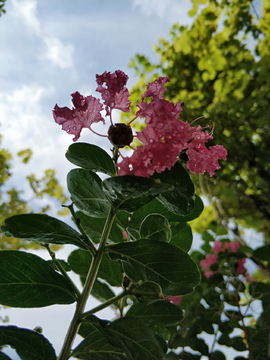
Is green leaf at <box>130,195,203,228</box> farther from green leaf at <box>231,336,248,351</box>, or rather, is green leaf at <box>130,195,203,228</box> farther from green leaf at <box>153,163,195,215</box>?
green leaf at <box>231,336,248,351</box>

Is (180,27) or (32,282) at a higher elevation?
(180,27)

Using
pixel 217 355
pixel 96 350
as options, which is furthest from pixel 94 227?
pixel 217 355

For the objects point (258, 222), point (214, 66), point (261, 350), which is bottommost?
point (261, 350)

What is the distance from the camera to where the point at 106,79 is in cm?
39

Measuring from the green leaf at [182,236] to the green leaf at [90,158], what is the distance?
16 centimetres

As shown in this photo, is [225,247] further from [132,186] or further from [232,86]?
[232,86]

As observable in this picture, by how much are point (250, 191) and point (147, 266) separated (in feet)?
7.79

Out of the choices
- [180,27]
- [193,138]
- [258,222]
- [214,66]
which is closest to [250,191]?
[258,222]

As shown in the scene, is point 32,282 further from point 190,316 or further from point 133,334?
point 190,316

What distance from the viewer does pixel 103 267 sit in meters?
0.45

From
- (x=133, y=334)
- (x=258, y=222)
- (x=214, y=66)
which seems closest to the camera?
(x=133, y=334)

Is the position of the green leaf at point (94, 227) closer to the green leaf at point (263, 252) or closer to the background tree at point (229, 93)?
the green leaf at point (263, 252)

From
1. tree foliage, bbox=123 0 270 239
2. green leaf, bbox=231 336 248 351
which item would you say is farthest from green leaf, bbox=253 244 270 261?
tree foliage, bbox=123 0 270 239

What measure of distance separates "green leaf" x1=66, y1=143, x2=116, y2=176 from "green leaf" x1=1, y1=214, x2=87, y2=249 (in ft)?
0.23
